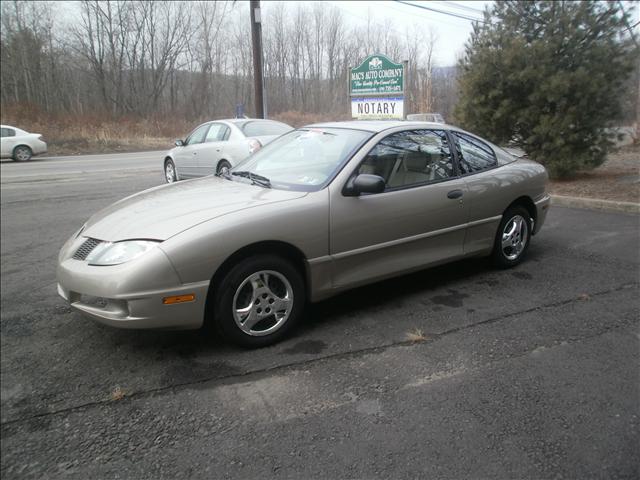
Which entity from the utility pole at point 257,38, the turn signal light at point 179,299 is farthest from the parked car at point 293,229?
the utility pole at point 257,38

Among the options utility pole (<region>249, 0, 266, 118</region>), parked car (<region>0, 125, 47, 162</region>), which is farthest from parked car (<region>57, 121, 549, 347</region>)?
parked car (<region>0, 125, 47, 162</region>)

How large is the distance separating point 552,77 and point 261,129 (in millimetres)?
5409

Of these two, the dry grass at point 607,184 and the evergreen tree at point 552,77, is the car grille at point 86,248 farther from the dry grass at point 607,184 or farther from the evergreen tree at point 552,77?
the evergreen tree at point 552,77

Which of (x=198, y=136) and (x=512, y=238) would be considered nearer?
(x=512, y=238)

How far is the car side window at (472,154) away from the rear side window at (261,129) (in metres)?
5.50

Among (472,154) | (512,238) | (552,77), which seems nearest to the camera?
(472,154)

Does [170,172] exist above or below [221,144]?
below

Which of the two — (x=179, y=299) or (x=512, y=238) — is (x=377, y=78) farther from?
(x=179, y=299)

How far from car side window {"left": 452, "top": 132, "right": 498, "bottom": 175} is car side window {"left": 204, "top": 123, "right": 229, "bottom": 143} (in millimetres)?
6064

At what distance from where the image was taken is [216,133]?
1035 centimetres

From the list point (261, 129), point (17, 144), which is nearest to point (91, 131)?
point (17, 144)

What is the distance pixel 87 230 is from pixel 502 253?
375 cm

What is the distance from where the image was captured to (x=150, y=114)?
3894cm

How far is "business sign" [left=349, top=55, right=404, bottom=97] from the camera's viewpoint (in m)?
9.99
